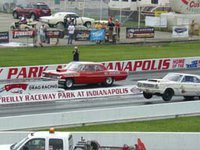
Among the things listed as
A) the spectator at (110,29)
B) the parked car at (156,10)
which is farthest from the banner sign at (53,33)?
the parked car at (156,10)

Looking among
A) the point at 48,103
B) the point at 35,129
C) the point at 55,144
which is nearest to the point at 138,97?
→ the point at 48,103

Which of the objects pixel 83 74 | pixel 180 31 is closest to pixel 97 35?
pixel 180 31

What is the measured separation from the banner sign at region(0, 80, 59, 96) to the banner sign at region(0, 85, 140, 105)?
224 millimetres

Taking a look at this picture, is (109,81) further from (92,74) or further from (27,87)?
(27,87)

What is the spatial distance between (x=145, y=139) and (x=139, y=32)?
112ft

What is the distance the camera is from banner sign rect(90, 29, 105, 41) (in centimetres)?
5125

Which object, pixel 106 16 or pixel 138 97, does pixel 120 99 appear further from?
pixel 106 16

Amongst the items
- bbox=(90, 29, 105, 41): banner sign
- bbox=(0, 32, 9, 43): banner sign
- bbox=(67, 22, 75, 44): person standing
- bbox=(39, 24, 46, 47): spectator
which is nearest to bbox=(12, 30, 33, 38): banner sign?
bbox=(39, 24, 46, 47): spectator

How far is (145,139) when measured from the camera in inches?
778

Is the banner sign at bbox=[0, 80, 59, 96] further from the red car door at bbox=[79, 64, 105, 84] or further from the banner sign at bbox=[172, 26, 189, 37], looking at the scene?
the banner sign at bbox=[172, 26, 189, 37]

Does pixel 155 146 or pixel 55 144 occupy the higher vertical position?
pixel 55 144

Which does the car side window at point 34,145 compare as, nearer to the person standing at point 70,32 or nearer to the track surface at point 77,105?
the track surface at point 77,105

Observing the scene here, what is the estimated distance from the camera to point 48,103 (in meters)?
28.9

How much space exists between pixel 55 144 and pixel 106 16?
56.6 meters
